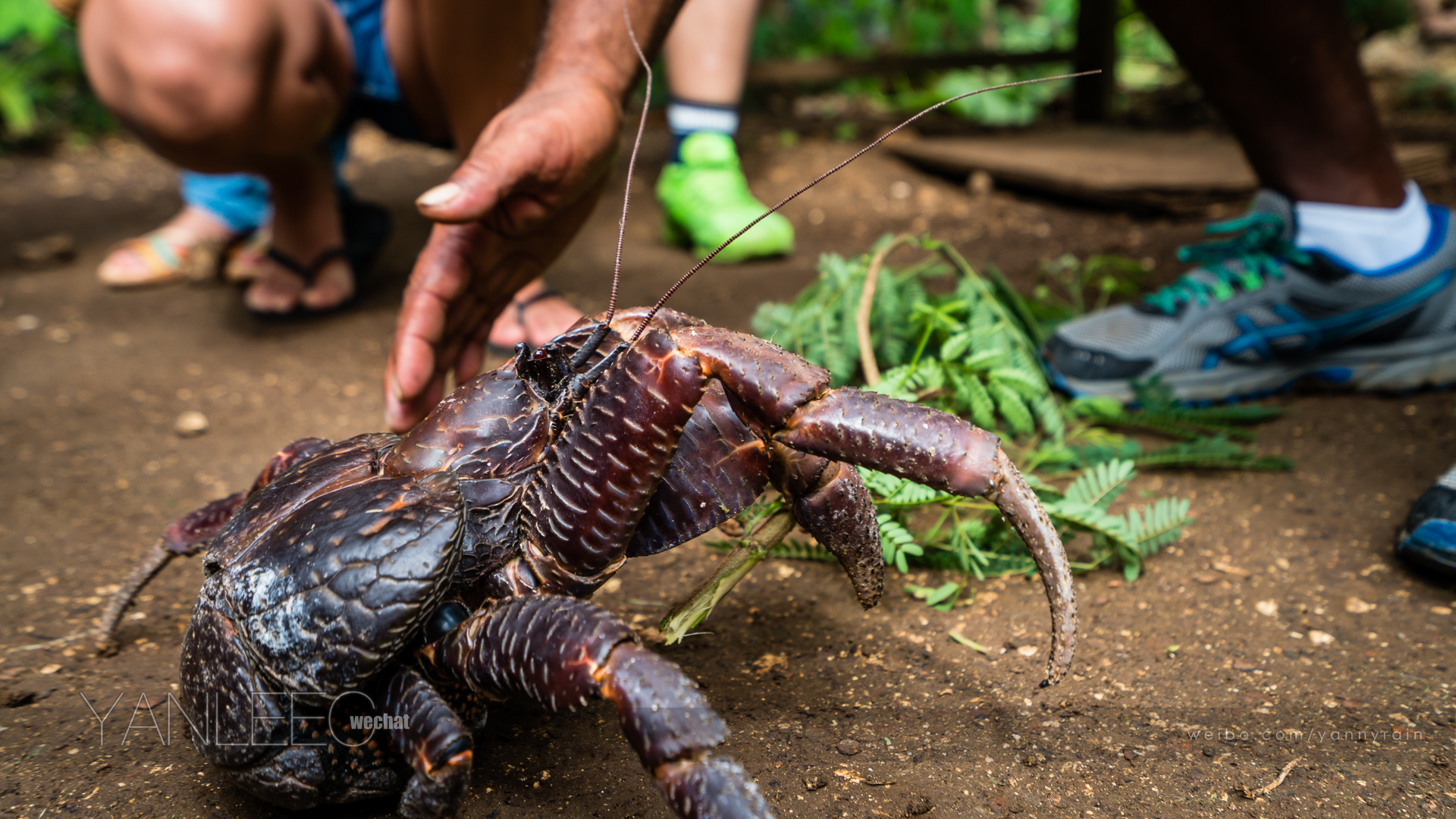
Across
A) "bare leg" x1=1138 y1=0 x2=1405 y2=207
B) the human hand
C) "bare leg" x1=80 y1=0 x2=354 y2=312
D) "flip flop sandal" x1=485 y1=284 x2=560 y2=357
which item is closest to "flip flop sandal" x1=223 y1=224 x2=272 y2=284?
"bare leg" x1=80 y1=0 x2=354 y2=312

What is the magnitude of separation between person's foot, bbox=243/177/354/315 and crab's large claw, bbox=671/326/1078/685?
2.83m

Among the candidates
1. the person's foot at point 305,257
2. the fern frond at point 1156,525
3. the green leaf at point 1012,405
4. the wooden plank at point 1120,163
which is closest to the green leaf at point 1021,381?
the green leaf at point 1012,405

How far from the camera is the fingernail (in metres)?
1.62

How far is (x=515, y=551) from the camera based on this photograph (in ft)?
4.43

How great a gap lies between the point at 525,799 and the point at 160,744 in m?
0.62

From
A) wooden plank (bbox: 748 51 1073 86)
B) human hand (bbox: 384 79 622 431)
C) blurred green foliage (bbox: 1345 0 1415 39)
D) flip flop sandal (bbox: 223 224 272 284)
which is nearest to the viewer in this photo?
human hand (bbox: 384 79 622 431)

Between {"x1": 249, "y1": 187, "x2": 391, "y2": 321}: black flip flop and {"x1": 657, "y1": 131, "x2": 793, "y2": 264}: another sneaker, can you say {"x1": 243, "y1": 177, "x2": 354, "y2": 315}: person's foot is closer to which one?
{"x1": 249, "y1": 187, "x2": 391, "y2": 321}: black flip flop

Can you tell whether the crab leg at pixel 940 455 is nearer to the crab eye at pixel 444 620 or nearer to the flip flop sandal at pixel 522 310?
the crab eye at pixel 444 620

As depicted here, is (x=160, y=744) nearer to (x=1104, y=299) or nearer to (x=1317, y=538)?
(x=1317, y=538)

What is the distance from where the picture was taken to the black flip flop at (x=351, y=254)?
11.9ft

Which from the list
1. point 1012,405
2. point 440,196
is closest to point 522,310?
point 440,196

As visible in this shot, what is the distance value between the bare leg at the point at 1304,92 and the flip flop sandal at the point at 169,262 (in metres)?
3.87

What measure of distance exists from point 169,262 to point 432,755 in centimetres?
377

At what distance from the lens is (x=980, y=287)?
2.32 meters
